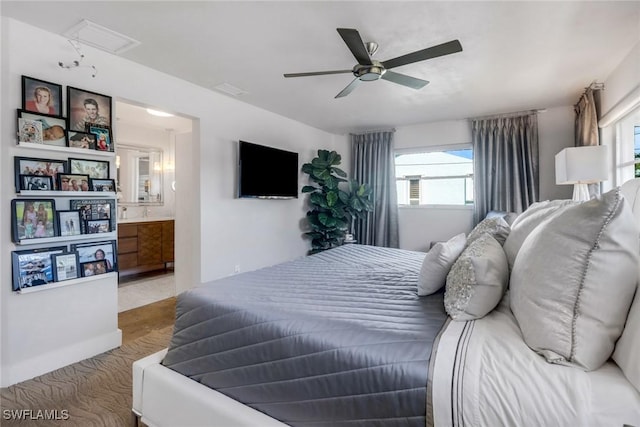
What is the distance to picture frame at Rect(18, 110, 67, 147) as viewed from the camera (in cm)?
214

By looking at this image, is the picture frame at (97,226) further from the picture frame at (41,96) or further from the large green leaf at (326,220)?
the large green leaf at (326,220)

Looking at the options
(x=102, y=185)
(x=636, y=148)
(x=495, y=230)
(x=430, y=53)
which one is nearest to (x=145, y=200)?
(x=102, y=185)

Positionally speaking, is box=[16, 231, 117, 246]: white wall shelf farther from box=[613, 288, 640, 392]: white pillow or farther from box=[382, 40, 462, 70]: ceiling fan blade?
box=[613, 288, 640, 392]: white pillow

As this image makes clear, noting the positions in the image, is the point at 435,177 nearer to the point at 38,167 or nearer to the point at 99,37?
the point at 99,37

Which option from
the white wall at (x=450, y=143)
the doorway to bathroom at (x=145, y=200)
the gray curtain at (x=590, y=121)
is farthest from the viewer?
the doorway to bathroom at (x=145, y=200)

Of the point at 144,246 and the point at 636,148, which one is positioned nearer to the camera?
the point at 636,148

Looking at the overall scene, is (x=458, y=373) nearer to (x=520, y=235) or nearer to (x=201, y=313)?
(x=520, y=235)

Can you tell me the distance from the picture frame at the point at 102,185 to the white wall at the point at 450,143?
159 inches

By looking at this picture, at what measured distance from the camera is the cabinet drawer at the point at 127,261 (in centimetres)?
460

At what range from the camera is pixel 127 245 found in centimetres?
468

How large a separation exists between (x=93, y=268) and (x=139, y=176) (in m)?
3.38

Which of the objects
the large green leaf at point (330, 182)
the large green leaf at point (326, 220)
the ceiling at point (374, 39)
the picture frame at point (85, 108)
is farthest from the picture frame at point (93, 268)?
the large green leaf at point (330, 182)

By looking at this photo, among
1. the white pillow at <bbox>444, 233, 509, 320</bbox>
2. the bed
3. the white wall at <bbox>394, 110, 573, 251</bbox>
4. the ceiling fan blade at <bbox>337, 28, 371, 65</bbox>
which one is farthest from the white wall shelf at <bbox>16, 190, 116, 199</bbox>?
the white wall at <bbox>394, 110, 573, 251</bbox>

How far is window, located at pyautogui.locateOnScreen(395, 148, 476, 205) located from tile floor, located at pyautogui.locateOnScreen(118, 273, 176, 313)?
386 centimetres
